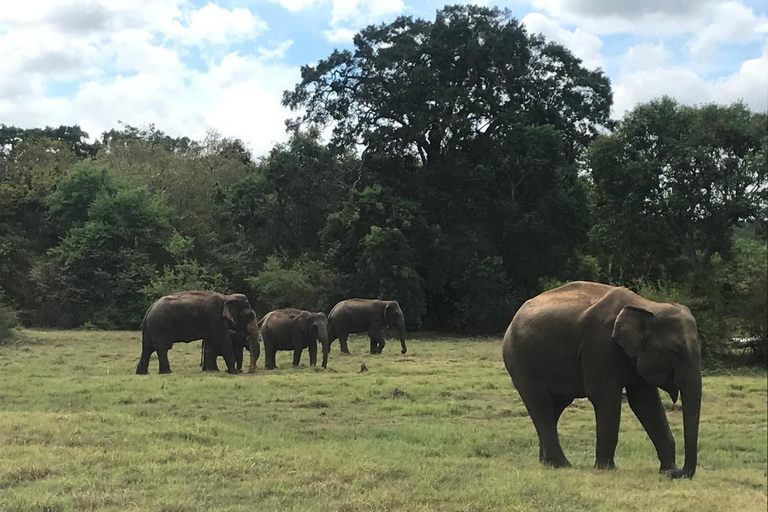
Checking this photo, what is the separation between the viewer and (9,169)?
4209cm

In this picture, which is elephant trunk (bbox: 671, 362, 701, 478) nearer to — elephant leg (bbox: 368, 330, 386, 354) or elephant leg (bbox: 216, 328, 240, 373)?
elephant leg (bbox: 216, 328, 240, 373)

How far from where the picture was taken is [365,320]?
22.2m

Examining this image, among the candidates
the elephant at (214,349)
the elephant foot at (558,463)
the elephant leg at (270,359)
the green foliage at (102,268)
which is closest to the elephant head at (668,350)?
the elephant foot at (558,463)

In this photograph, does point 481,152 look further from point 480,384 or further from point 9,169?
point 9,169

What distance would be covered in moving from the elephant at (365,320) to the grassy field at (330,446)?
6.38 metres

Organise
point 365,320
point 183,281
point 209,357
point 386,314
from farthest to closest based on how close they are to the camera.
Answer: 1. point 183,281
2. point 386,314
3. point 365,320
4. point 209,357

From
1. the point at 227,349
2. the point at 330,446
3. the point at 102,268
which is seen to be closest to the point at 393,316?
the point at 227,349

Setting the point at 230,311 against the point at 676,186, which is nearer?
the point at 676,186

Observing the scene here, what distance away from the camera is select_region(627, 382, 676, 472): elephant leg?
7.11 m

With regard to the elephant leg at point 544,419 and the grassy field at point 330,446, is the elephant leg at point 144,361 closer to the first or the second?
the grassy field at point 330,446

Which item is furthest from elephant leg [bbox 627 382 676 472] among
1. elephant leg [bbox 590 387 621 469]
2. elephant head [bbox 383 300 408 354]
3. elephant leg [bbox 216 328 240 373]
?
elephant head [bbox 383 300 408 354]

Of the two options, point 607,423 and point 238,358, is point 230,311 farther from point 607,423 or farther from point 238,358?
point 607,423

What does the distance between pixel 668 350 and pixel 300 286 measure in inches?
973

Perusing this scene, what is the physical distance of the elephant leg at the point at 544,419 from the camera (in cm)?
750
